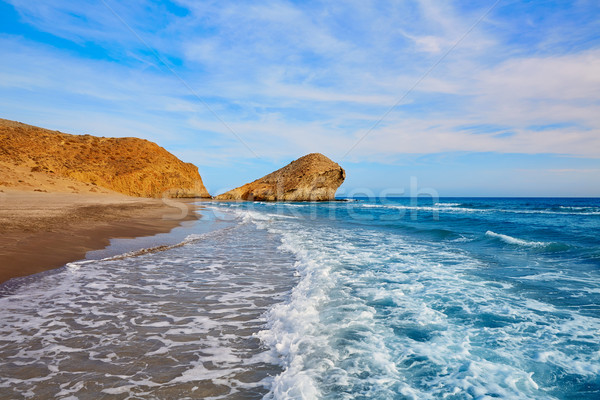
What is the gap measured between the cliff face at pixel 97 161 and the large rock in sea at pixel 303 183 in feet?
52.5

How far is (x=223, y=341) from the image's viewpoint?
374cm

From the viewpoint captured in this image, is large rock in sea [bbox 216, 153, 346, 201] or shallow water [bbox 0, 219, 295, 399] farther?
large rock in sea [bbox 216, 153, 346, 201]

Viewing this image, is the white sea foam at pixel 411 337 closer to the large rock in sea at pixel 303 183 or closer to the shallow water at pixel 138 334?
the shallow water at pixel 138 334

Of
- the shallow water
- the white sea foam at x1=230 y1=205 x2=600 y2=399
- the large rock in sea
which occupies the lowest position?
the white sea foam at x1=230 y1=205 x2=600 y2=399

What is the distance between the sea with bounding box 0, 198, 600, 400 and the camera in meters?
2.88

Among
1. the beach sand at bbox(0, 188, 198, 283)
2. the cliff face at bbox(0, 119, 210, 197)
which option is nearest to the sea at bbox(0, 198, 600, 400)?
the beach sand at bbox(0, 188, 198, 283)

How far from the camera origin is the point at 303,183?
70312 mm

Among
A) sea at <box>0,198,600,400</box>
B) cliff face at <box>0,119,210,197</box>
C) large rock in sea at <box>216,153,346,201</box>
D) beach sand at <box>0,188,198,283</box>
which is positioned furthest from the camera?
large rock in sea at <box>216,153,346,201</box>

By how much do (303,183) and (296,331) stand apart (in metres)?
66.5

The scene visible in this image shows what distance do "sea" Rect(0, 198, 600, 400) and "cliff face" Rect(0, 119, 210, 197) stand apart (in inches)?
1130

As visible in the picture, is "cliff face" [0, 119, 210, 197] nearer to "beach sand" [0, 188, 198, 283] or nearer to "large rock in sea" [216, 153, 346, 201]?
"large rock in sea" [216, 153, 346, 201]

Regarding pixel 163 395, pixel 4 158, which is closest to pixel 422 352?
pixel 163 395

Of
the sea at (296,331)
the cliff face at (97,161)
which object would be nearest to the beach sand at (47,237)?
the sea at (296,331)

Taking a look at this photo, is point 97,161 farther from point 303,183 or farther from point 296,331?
point 296,331
